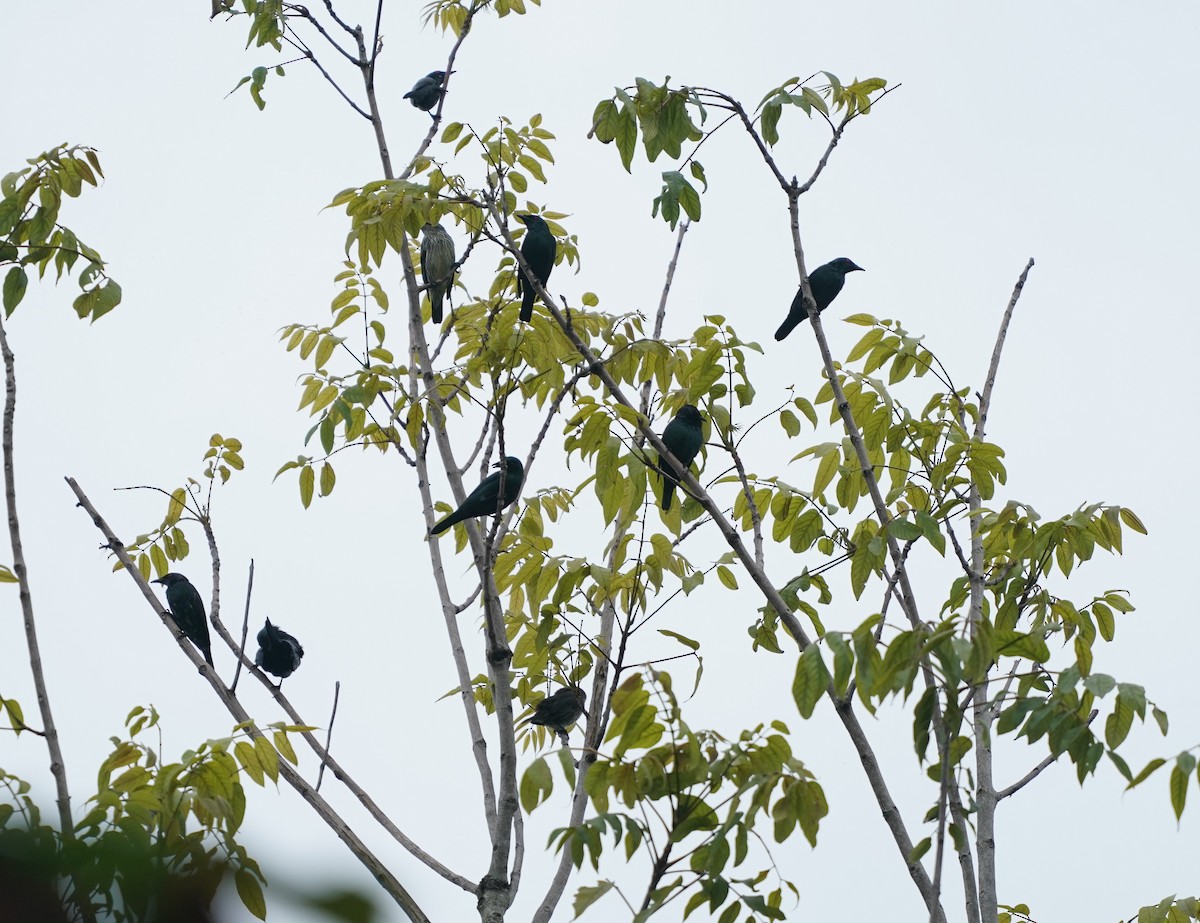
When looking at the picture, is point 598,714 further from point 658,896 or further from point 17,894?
point 17,894

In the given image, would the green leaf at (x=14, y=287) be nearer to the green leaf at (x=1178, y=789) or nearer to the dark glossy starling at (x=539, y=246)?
the dark glossy starling at (x=539, y=246)

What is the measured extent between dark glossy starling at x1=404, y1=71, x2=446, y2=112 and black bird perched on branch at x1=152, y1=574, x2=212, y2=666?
4539 mm

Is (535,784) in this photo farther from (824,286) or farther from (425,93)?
(425,93)

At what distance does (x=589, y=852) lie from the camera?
2361 mm

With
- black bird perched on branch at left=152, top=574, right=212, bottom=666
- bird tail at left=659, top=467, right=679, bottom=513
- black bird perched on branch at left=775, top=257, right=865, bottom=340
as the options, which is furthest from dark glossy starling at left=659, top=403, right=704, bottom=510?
black bird perched on branch at left=152, top=574, right=212, bottom=666

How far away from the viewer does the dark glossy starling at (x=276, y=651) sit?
632 centimetres

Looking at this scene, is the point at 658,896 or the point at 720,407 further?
the point at 720,407

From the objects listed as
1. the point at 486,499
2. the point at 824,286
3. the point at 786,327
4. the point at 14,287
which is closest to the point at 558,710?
the point at 486,499

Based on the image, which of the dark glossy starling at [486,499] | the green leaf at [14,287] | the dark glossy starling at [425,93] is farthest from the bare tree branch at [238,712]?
the dark glossy starling at [425,93]

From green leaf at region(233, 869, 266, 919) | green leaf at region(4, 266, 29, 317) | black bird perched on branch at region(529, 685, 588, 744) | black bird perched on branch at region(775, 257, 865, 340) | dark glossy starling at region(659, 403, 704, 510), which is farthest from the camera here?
black bird perched on branch at region(775, 257, 865, 340)

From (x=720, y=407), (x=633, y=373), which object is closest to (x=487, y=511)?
(x=633, y=373)

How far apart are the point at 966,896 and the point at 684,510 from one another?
1.42 metres

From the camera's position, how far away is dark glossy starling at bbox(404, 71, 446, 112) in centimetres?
930

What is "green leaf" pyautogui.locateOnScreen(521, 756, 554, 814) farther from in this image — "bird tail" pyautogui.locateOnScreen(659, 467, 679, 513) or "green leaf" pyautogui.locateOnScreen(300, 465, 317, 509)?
"green leaf" pyautogui.locateOnScreen(300, 465, 317, 509)
